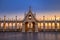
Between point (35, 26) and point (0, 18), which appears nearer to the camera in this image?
point (35, 26)

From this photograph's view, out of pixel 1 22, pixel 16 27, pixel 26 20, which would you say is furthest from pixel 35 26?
pixel 1 22

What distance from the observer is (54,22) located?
180 ft

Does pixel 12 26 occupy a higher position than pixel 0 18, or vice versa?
pixel 0 18

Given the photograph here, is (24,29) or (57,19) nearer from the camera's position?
(24,29)

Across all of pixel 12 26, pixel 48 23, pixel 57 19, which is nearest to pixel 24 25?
pixel 12 26

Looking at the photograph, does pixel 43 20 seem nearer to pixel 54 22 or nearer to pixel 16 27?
pixel 54 22

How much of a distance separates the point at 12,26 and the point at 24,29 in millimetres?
6980

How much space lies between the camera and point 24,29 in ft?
170

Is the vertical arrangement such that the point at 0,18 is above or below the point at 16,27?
above

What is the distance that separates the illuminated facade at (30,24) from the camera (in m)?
53.0

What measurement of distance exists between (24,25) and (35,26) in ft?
14.3

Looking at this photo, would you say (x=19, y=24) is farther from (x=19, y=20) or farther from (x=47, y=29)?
(x=47, y=29)

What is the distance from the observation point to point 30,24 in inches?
2115

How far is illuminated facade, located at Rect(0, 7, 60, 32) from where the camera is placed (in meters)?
53.0
